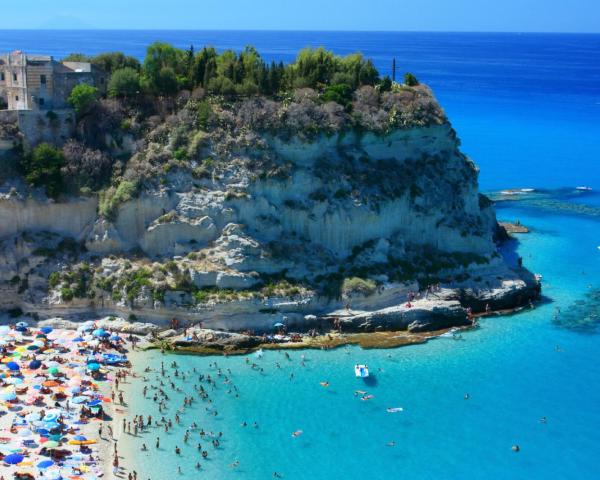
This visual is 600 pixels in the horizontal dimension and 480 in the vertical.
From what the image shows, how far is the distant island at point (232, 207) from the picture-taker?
1870 inches

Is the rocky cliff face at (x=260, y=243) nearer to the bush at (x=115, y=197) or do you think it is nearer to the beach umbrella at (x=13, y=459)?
the bush at (x=115, y=197)

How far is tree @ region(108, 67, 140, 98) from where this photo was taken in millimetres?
54781

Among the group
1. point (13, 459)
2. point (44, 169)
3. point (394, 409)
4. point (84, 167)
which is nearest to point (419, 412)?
point (394, 409)

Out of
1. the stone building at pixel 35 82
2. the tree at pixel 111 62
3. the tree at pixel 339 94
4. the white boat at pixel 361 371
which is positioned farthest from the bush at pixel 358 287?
the tree at pixel 111 62

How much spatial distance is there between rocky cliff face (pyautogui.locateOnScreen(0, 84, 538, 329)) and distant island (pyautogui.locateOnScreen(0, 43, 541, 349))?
0.10 metres

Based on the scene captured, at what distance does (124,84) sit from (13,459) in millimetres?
29827

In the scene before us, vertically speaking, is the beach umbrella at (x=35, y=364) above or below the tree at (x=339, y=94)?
below

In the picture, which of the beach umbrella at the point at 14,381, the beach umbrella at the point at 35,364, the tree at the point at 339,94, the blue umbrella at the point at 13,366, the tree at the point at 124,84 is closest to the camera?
the beach umbrella at the point at 14,381

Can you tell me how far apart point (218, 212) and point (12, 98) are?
17091 millimetres

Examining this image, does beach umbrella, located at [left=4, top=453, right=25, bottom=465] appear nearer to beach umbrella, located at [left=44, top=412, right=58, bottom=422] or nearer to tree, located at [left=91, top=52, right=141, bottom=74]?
beach umbrella, located at [left=44, top=412, right=58, bottom=422]

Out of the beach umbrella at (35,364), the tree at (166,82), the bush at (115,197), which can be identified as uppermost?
the tree at (166,82)

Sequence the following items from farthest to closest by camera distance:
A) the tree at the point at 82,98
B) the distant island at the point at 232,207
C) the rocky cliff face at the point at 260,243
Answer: the tree at the point at 82,98 → the distant island at the point at 232,207 → the rocky cliff face at the point at 260,243

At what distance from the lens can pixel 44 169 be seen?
1956 inches

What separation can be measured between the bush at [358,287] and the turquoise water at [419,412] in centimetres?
468
